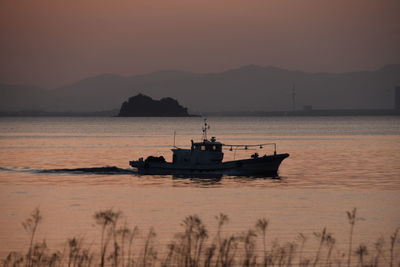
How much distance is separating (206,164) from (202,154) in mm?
1257

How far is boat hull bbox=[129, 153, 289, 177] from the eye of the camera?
73688 mm

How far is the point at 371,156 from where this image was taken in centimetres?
10856

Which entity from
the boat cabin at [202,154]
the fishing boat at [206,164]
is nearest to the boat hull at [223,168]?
the fishing boat at [206,164]

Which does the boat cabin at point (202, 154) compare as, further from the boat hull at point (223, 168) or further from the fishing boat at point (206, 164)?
the boat hull at point (223, 168)

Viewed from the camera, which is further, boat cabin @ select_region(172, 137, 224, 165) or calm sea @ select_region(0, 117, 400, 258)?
boat cabin @ select_region(172, 137, 224, 165)

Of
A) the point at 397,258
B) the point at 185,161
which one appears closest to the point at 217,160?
the point at 185,161

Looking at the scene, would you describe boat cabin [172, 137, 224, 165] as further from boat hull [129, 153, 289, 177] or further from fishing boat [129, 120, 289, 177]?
boat hull [129, 153, 289, 177]

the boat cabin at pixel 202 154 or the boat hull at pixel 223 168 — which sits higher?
the boat cabin at pixel 202 154

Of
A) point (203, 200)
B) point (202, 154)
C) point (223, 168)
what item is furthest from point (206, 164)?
point (203, 200)

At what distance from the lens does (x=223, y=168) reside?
74.1 m

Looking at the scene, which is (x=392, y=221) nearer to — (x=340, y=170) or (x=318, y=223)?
(x=318, y=223)

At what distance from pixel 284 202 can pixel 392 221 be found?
10413 mm

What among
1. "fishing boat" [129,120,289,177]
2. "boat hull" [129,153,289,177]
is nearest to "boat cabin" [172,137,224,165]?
"fishing boat" [129,120,289,177]

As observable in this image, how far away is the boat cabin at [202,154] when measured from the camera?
7369cm
